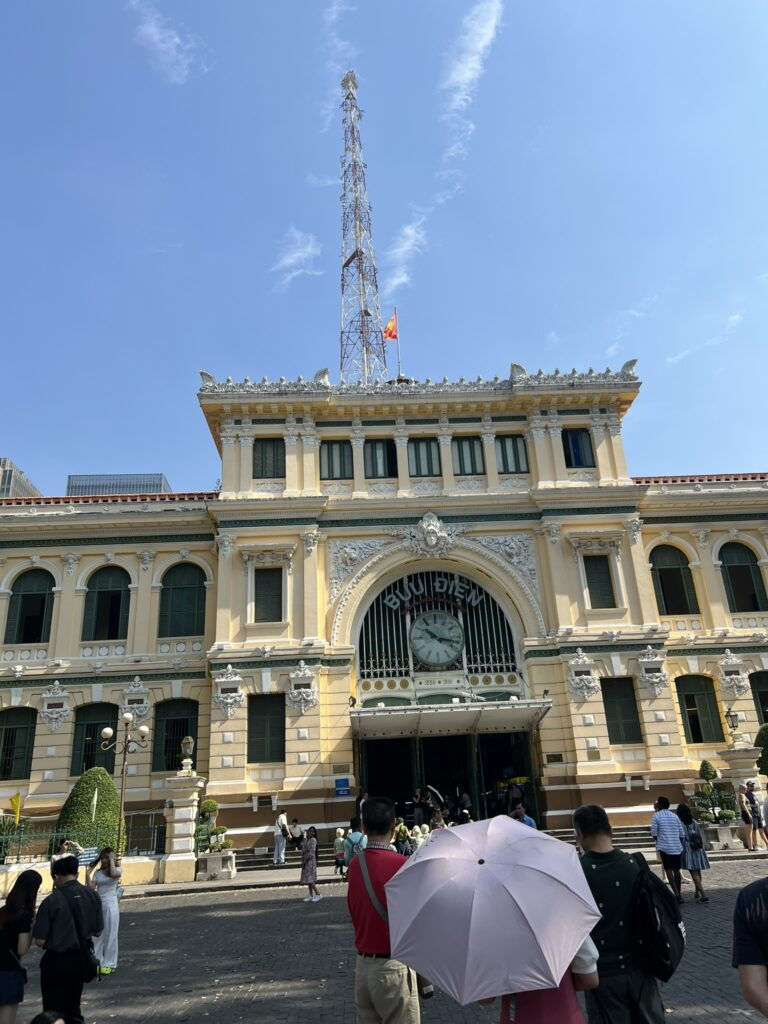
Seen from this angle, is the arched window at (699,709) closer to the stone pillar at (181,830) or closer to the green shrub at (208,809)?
the green shrub at (208,809)

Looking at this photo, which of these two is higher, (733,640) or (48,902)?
(733,640)

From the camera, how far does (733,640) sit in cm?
2884

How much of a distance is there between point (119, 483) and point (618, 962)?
53.2 metres

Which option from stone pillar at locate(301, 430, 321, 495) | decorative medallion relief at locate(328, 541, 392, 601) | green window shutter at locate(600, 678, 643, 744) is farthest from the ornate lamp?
green window shutter at locate(600, 678, 643, 744)

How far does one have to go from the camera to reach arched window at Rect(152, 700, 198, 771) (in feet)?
89.5

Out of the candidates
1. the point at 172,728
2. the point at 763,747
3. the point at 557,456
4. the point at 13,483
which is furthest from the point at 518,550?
the point at 13,483

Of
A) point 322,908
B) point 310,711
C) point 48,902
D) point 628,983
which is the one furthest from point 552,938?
point 310,711

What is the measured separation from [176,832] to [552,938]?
20804 millimetres

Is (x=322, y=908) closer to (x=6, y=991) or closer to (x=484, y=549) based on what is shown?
(x=6, y=991)

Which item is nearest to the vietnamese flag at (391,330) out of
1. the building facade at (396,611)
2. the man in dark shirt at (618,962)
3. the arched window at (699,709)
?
the building facade at (396,611)

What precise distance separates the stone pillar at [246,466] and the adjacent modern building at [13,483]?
81.3ft

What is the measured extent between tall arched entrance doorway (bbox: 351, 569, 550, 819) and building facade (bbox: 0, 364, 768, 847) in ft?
0.32

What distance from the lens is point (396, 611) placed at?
28.5m

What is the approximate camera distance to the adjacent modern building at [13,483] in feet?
159
